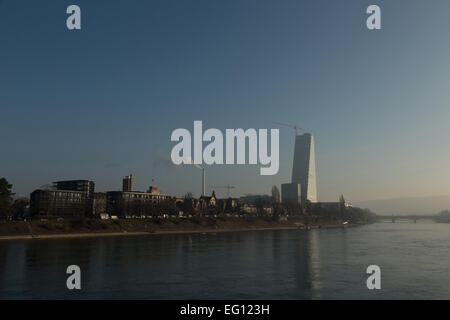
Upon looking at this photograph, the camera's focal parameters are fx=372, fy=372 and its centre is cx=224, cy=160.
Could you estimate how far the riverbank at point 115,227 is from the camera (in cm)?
9100

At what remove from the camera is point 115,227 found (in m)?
113

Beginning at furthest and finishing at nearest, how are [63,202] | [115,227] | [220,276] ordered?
[63,202], [115,227], [220,276]

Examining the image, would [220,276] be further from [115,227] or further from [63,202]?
[63,202]

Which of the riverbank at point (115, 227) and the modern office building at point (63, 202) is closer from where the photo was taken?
the riverbank at point (115, 227)

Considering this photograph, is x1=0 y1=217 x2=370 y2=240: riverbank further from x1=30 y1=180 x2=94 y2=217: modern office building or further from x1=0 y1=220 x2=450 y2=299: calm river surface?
x1=0 y1=220 x2=450 y2=299: calm river surface

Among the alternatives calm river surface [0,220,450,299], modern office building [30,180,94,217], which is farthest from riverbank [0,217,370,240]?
calm river surface [0,220,450,299]

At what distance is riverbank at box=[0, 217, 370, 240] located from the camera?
91000mm

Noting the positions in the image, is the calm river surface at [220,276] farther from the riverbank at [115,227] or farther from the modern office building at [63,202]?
the modern office building at [63,202]

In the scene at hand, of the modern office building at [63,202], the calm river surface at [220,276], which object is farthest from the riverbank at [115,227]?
the calm river surface at [220,276]

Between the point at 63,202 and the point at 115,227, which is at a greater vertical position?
the point at 63,202

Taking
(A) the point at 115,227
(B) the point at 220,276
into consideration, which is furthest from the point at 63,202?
(B) the point at 220,276

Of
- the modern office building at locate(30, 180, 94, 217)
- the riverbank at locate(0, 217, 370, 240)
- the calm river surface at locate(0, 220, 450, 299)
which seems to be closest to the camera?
the calm river surface at locate(0, 220, 450, 299)
